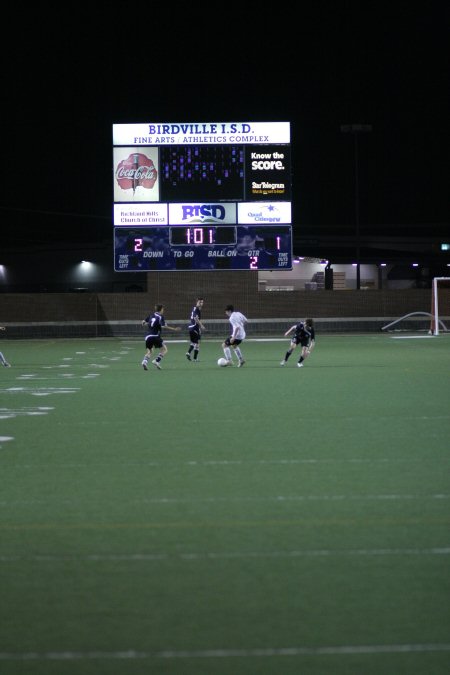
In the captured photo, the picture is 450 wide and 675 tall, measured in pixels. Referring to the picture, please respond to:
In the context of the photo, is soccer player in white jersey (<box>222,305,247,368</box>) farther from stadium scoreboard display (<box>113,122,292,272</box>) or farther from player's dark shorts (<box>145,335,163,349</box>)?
stadium scoreboard display (<box>113,122,292,272</box>)

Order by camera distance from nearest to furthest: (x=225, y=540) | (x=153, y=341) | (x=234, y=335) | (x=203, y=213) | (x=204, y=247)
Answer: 1. (x=225, y=540)
2. (x=153, y=341)
3. (x=234, y=335)
4. (x=203, y=213)
5. (x=204, y=247)

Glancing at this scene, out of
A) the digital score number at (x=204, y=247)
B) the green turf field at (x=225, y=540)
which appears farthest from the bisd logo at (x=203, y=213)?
the green turf field at (x=225, y=540)

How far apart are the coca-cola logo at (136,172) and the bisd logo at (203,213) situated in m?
1.69

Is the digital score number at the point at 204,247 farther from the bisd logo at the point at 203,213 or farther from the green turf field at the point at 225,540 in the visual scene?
the green turf field at the point at 225,540

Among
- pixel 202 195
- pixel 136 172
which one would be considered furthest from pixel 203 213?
pixel 136 172

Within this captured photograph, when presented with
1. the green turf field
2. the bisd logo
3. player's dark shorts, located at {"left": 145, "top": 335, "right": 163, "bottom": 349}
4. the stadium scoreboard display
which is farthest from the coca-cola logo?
the green turf field

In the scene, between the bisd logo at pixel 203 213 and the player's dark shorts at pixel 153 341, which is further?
the bisd logo at pixel 203 213

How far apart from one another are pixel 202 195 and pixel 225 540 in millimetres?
32099

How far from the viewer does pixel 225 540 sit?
258 inches

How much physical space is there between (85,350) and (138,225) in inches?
230

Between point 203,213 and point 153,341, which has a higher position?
point 203,213

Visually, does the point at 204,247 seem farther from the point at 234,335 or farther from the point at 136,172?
the point at 234,335

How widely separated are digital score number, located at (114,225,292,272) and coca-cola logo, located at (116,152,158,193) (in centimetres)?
171

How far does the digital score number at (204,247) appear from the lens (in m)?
38.5
